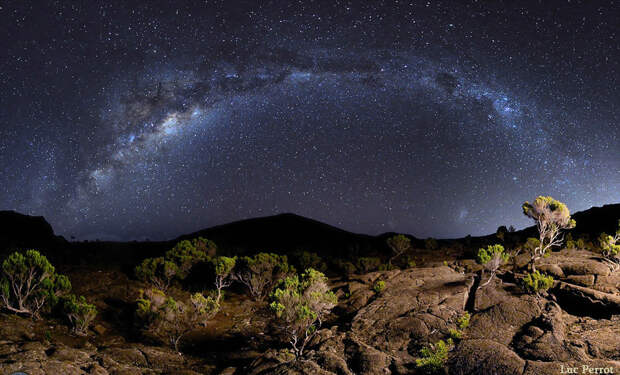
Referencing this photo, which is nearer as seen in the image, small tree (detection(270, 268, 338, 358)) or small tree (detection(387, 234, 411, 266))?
small tree (detection(270, 268, 338, 358))

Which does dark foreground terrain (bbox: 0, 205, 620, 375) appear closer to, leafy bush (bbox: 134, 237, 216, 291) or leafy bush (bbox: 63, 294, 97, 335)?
leafy bush (bbox: 63, 294, 97, 335)

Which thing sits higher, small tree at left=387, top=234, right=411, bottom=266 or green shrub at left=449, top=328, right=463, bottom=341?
small tree at left=387, top=234, right=411, bottom=266

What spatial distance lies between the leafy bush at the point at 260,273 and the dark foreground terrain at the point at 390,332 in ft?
7.09

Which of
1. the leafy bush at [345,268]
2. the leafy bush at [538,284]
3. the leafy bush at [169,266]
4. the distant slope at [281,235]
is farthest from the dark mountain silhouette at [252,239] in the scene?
the leafy bush at [538,284]

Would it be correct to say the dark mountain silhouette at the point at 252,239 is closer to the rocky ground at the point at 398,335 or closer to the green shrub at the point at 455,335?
the rocky ground at the point at 398,335

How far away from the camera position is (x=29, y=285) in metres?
17.2

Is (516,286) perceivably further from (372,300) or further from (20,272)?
(20,272)

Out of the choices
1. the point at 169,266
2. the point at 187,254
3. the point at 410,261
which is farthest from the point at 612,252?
the point at 187,254

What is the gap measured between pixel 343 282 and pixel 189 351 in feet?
46.7

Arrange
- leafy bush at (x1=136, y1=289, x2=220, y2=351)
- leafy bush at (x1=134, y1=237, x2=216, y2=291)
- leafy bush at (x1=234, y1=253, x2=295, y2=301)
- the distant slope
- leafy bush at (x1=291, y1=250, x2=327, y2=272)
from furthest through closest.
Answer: the distant slope < leafy bush at (x1=291, y1=250, x2=327, y2=272) < leafy bush at (x1=134, y1=237, x2=216, y2=291) < leafy bush at (x1=234, y1=253, x2=295, y2=301) < leafy bush at (x1=136, y1=289, x2=220, y2=351)

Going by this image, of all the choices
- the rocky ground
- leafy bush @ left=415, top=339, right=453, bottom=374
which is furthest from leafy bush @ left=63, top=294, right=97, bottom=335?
leafy bush @ left=415, top=339, right=453, bottom=374
